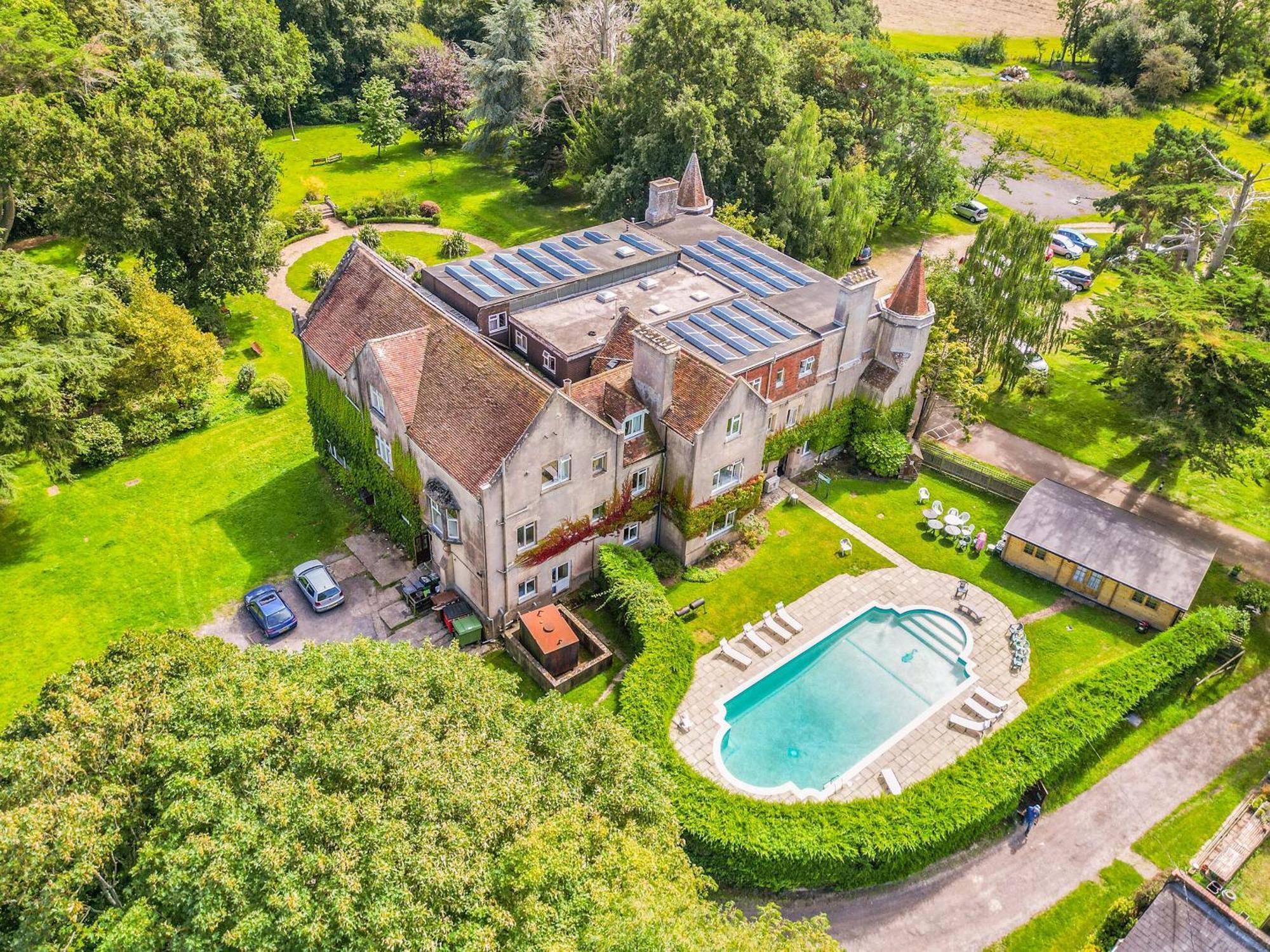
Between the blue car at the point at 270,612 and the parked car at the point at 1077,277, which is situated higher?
the parked car at the point at 1077,277

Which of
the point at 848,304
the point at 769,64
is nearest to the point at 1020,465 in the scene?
the point at 848,304

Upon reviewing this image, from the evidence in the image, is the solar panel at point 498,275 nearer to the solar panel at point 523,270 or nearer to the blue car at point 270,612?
the solar panel at point 523,270

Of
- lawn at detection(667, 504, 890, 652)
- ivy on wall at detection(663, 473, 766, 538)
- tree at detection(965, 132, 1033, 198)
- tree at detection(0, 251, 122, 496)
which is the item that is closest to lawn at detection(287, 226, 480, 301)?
tree at detection(0, 251, 122, 496)

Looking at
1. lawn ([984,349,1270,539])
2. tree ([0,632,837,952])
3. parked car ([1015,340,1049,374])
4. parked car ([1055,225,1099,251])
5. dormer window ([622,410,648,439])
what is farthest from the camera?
parked car ([1055,225,1099,251])

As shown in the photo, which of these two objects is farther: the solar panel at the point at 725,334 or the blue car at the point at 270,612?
the solar panel at the point at 725,334

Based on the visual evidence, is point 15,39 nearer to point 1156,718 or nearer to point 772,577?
point 772,577

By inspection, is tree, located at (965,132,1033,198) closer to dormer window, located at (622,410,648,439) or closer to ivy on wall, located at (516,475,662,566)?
dormer window, located at (622,410,648,439)

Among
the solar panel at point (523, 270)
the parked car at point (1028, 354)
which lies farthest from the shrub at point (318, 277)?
the parked car at point (1028, 354)
